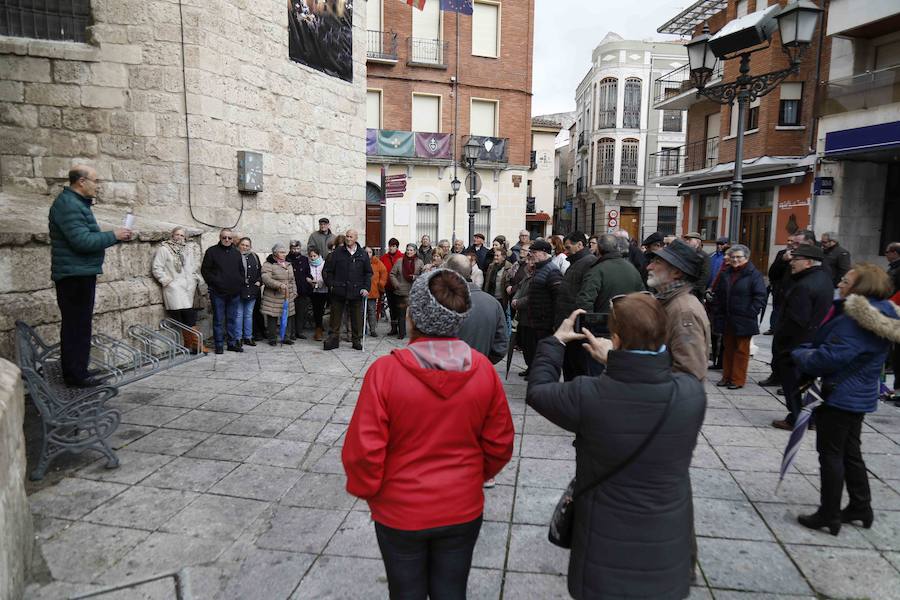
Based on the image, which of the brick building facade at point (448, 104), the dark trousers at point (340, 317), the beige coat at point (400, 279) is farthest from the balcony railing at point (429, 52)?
the dark trousers at point (340, 317)

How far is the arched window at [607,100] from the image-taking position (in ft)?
117

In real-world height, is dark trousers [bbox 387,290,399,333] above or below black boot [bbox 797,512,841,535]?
above

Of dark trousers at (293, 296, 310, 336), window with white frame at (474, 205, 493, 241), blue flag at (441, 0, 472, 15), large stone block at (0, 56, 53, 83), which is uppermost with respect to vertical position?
blue flag at (441, 0, 472, 15)

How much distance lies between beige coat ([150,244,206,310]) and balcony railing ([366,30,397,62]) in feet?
59.3

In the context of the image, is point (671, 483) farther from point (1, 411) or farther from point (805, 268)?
point (805, 268)

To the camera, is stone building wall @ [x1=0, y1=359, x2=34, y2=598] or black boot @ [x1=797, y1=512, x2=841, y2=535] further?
black boot @ [x1=797, y1=512, x2=841, y2=535]

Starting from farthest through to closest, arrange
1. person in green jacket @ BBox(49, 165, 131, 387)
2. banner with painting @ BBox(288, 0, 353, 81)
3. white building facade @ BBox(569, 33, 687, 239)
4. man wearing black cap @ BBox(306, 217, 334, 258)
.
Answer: white building facade @ BBox(569, 33, 687, 239) → man wearing black cap @ BBox(306, 217, 334, 258) → banner with painting @ BBox(288, 0, 353, 81) → person in green jacket @ BBox(49, 165, 131, 387)

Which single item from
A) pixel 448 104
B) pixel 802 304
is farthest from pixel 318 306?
pixel 448 104

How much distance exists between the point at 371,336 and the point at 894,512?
762 cm

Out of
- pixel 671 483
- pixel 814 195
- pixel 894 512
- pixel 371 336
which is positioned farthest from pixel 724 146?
pixel 671 483

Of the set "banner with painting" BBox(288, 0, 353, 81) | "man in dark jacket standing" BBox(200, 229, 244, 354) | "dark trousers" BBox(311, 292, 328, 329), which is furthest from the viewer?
"dark trousers" BBox(311, 292, 328, 329)

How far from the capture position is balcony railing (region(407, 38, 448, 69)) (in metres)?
23.9

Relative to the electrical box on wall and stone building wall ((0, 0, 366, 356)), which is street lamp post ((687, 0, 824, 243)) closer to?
stone building wall ((0, 0, 366, 356))

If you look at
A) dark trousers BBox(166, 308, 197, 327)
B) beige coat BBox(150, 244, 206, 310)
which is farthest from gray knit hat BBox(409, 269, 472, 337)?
dark trousers BBox(166, 308, 197, 327)
